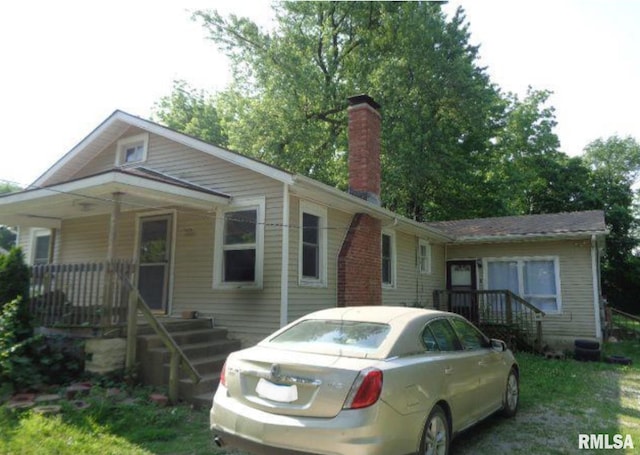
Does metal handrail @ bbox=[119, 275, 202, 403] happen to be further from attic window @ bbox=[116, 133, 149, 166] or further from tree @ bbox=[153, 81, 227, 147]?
tree @ bbox=[153, 81, 227, 147]

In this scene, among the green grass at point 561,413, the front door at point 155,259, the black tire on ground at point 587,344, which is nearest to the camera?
the green grass at point 561,413

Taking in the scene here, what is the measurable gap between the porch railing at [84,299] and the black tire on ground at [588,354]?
11265 millimetres

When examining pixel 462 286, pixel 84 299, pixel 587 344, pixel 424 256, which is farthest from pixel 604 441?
pixel 462 286

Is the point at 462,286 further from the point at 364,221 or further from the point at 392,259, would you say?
the point at 364,221

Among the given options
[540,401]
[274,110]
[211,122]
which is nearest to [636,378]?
[540,401]

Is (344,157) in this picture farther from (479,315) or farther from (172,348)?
(172,348)

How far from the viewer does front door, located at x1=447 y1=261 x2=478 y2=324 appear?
1396 centimetres

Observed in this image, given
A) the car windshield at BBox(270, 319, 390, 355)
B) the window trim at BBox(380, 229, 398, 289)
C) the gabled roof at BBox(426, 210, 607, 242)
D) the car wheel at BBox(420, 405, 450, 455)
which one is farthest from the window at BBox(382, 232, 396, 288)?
the car wheel at BBox(420, 405, 450, 455)

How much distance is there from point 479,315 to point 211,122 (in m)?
20.6

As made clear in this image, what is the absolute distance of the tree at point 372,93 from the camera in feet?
67.8

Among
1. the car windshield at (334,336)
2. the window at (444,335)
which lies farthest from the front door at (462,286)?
the car windshield at (334,336)

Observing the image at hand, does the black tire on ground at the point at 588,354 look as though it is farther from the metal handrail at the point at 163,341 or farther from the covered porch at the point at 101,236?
the metal handrail at the point at 163,341

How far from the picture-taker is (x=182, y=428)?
210 inches

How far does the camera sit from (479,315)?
535 inches
